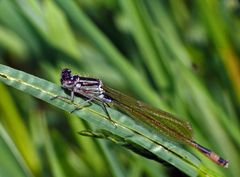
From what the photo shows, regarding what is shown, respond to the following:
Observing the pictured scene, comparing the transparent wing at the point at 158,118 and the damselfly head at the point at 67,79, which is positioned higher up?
the damselfly head at the point at 67,79

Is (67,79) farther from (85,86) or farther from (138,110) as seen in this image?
(138,110)

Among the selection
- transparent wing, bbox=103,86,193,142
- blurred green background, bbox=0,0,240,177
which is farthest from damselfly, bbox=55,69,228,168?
blurred green background, bbox=0,0,240,177

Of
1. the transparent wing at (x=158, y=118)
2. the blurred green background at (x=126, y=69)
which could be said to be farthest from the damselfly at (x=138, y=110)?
the blurred green background at (x=126, y=69)

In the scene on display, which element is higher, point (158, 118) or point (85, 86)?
point (85, 86)

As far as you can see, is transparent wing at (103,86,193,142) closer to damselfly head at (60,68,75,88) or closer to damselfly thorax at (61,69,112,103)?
damselfly thorax at (61,69,112,103)

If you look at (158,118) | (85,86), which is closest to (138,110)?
(158,118)

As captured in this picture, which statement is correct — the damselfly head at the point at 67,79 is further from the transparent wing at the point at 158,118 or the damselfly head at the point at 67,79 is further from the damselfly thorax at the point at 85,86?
the transparent wing at the point at 158,118
